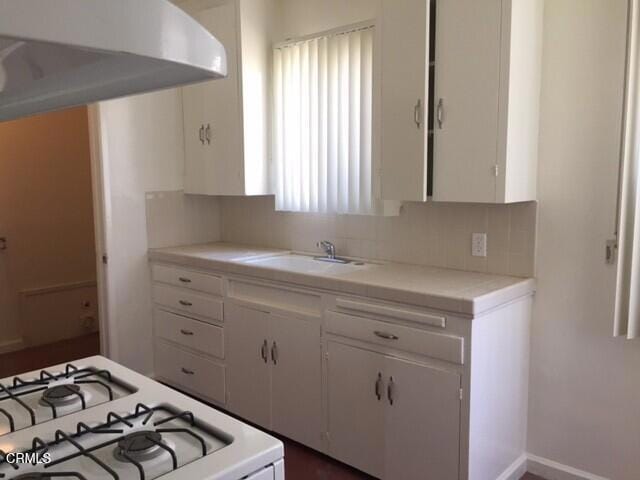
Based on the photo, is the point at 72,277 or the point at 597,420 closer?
the point at 597,420

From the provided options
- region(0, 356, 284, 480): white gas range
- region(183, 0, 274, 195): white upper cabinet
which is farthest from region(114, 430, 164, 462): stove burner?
region(183, 0, 274, 195): white upper cabinet

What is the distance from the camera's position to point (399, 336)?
2336 millimetres

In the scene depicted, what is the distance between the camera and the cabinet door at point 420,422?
2.22 m

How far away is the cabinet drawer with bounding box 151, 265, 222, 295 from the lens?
10.5 feet

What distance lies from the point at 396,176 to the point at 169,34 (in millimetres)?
1981

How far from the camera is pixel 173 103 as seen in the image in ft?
12.3

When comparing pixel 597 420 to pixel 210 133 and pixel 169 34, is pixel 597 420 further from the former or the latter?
pixel 210 133

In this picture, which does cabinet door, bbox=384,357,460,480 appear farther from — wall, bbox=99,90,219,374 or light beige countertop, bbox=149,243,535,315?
wall, bbox=99,90,219,374

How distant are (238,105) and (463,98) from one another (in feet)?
4.93

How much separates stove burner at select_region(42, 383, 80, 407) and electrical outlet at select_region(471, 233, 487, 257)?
1.92 meters

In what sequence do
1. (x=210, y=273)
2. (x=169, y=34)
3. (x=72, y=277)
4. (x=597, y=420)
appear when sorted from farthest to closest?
(x=72, y=277), (x=210, y=273), (x=597, y=420), (x=169, y=34)

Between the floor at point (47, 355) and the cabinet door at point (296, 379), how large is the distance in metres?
2.04

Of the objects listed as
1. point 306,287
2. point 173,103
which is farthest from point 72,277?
point 306,287

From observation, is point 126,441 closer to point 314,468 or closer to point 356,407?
point 356,407
